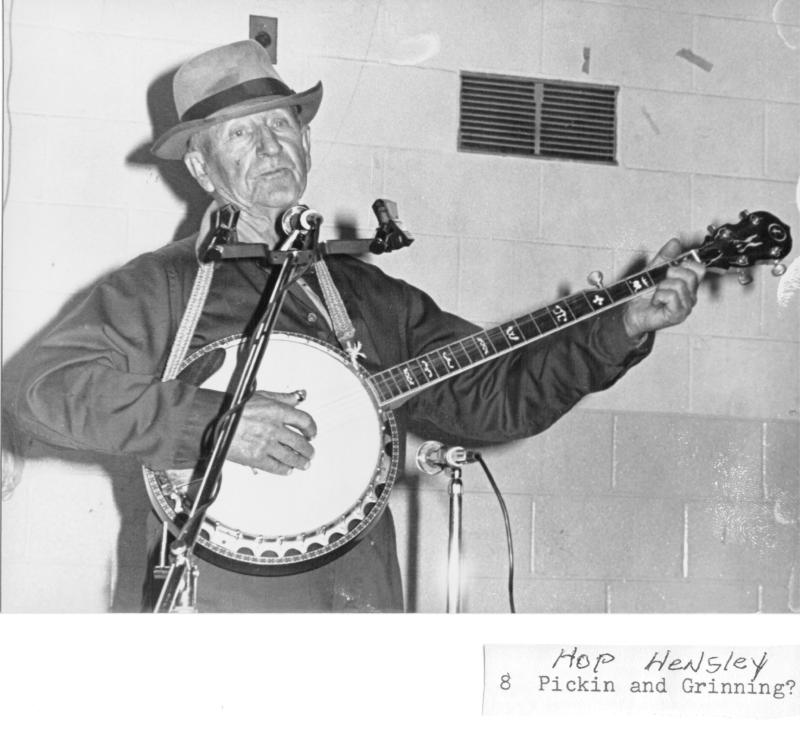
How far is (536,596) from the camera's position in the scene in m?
1.82

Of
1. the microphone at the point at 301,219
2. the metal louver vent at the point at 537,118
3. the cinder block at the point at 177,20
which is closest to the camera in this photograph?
the microphone at the point at 301,219

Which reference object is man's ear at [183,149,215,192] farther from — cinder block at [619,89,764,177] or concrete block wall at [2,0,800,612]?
cinder block at [619,89,764,177]

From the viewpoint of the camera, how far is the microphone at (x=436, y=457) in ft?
5.84

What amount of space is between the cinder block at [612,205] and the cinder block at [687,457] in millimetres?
223

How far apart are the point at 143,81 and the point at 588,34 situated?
62 cm

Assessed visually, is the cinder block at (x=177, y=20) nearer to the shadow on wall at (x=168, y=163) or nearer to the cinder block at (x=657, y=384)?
the shadow on wall at (x=168, y=163)

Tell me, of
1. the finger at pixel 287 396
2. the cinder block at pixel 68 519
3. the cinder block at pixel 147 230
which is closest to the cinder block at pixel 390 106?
the cinder block at pixel 147 230

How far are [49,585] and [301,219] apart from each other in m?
0.56

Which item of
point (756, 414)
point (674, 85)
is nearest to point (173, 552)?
point (756, 414)

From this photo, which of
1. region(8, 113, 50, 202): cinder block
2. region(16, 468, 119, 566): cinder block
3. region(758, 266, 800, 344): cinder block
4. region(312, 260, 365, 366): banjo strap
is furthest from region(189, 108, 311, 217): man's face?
region(758, 266, 800, 344): cinder block

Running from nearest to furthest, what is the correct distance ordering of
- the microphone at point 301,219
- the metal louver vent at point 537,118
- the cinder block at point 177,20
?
the microphone at point 301,219, the cinder block at point 177,20, the metal louver vent at point 537,118

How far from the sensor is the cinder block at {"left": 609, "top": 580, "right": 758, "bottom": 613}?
6.02 ft
